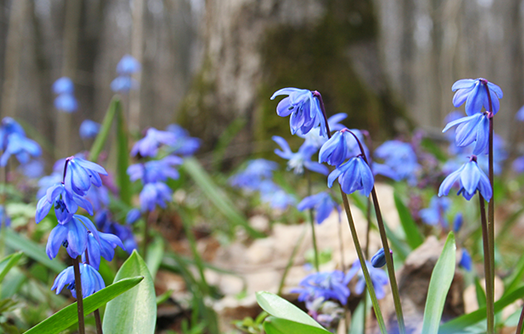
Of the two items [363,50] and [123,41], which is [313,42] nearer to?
[363,50]

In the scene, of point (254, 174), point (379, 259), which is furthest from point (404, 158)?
point (379, 259)

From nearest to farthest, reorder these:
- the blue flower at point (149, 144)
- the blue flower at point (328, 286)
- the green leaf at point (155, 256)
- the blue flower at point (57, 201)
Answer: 1. the blue flower at point (57, 201)
2. the blue flower at point (328, 286)
3. the blue flower at point (149, 144)
4. the green leaf at point (155, 256)

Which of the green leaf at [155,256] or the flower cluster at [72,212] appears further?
the green leaf at [155,256]

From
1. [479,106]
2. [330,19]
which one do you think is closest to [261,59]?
[330,19]

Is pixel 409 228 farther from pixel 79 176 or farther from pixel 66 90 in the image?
pixel 66 90

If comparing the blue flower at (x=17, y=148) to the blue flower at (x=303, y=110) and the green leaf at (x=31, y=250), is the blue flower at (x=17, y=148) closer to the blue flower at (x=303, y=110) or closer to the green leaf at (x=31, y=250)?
the green leaf at (x=31, y=250)

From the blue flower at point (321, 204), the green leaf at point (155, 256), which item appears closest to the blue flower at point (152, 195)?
the green leaf at point (155, 256)

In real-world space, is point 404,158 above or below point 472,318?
above
